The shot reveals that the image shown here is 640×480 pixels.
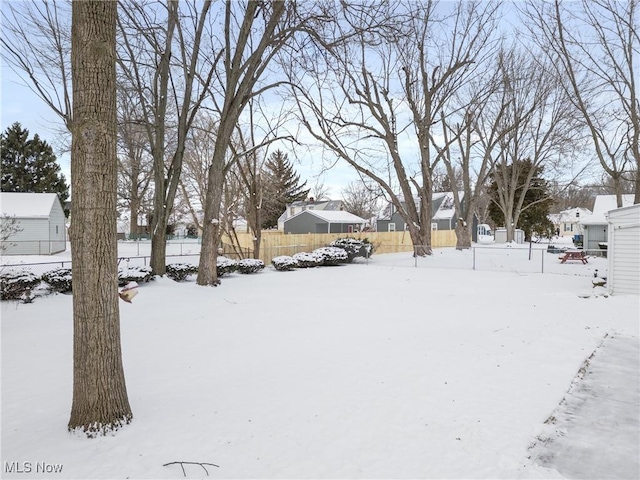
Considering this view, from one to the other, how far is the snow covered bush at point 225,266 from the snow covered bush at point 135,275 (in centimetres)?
250

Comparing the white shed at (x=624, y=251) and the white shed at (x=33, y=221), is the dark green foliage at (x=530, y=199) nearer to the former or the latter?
the white shed at (x=624, y=251)

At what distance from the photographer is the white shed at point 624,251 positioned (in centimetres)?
966

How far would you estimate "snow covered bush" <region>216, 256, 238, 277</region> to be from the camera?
1388 cm

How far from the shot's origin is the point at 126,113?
1380cm

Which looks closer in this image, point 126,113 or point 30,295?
point 30,295

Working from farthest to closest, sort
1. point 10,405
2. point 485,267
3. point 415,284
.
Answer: point 485,267 < point 415,284 < point 10,405

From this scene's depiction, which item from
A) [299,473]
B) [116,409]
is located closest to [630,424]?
[299,473]

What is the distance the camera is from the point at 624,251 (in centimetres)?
996

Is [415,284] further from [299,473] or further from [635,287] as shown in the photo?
[299,473]

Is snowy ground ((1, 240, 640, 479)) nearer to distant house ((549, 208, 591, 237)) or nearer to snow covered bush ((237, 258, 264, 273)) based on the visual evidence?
snow covered bush ((237, 258, 264, 273))

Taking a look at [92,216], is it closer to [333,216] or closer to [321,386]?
[321,386]

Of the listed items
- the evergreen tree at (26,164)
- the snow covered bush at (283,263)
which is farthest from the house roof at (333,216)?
the evergreen tree at (26,164)

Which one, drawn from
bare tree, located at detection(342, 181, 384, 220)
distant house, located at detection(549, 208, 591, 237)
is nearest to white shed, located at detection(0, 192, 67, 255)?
bare tree, located at detection(342, 181, 384, 220)

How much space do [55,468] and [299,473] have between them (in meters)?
1.64
